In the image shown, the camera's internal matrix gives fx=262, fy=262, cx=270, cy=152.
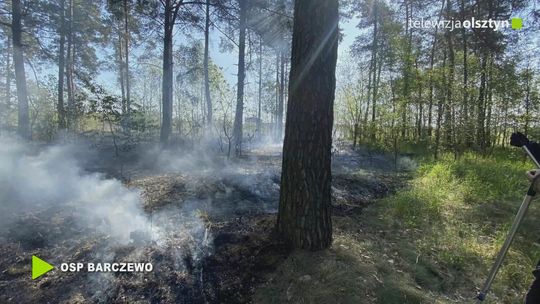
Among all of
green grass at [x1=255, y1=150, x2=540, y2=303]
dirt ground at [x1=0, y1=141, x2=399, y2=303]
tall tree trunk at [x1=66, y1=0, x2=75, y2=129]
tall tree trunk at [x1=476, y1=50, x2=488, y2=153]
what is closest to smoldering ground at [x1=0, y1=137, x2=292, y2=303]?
dirt ground at [x1=0, y1=141, x2=399, y2=303]

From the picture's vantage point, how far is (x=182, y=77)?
12.2 meters

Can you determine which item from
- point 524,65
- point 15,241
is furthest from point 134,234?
point 524,65

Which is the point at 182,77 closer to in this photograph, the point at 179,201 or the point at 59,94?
the point at 59,94

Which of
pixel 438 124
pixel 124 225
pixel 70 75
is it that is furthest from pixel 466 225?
pixel 70 75

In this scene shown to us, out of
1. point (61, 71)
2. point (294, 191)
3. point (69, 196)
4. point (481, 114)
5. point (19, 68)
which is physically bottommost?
point (69, 196)

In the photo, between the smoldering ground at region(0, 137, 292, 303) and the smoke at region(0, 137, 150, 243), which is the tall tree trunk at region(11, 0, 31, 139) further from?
the smoldering ground at region(0, 137, 292, 303)

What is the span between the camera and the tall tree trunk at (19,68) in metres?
9.40

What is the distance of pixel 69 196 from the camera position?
4.37 m

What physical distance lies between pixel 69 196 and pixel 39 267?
85.5 inches

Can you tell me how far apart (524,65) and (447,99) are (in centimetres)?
496

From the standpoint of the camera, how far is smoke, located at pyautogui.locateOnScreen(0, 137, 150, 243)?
3455 millimetres

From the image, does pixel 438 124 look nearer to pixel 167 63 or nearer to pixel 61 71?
pixel 167 63

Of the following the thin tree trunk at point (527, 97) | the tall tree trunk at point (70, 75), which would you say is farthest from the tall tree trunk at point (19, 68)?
the thin tree trunk at point (527, 97)

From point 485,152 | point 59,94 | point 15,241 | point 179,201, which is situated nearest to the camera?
point 15,241
